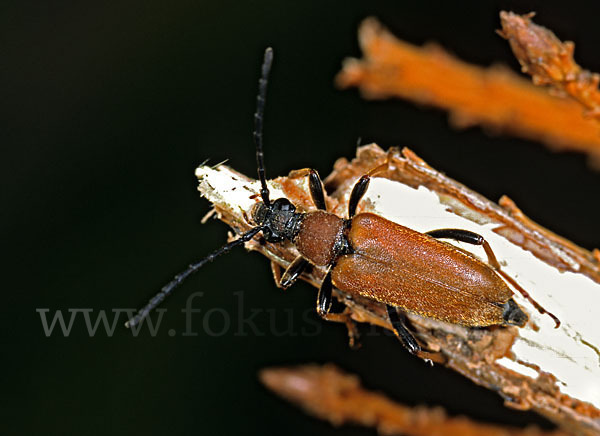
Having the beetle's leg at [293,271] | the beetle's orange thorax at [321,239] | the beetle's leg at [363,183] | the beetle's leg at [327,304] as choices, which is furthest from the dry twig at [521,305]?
the beetle's leg at [293,271]

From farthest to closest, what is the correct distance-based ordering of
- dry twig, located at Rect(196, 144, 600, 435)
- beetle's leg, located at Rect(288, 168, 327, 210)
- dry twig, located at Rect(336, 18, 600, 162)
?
dry twig, located at Rect(336, 18, 600, 162)
beetle's leg, located at Rect(288, 168, 327, 210)
dry twig, located at Rect(196, 144, 600, 435)

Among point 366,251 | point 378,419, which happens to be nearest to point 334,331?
point 378,419

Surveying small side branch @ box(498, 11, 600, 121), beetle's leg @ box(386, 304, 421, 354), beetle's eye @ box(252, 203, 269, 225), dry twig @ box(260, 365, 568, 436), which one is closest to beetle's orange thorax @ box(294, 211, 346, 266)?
beetle's eye @ box(252, 203, 269, 225)

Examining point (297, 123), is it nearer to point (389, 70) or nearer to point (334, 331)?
point (389, 70)

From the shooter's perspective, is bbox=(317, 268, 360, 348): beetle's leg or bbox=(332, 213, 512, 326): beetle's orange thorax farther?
bbox=(317, 268, 360, 348): beetle's leg

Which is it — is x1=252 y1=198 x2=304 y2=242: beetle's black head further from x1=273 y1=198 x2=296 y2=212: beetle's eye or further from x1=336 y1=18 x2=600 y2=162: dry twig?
x1=336 y1=18 x2=600 y2=162: dry twig

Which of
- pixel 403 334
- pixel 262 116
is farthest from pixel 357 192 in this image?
pixel 403 334

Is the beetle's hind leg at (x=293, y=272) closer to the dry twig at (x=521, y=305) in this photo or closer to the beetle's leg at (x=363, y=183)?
the beetle's leg at (x=363, y=183)

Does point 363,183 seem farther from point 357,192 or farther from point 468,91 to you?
point 468,91
